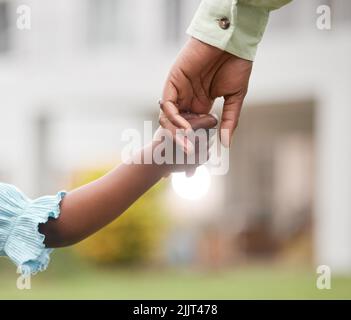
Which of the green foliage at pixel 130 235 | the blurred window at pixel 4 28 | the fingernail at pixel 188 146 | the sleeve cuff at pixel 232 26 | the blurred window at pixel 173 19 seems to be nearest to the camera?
the fingernail at pixel 188 146

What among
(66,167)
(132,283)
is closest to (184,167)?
(132,283)

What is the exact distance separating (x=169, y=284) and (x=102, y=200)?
28.4 ft

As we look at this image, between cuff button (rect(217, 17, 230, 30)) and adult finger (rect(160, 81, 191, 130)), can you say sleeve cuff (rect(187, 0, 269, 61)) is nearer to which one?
cuff button (rect(217, 17, 230, 30))

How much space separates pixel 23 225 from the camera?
2488 mm

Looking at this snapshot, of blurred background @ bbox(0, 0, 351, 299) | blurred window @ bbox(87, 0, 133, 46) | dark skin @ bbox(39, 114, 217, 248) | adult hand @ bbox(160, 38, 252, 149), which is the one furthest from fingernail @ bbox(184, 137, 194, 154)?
blurred window @ bbox(87, 0, 133, 46)

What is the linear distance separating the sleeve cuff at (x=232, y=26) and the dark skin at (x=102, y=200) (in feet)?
1.03

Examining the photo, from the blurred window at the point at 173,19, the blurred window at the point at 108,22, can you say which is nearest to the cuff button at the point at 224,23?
the blurred window at the point at 173,19

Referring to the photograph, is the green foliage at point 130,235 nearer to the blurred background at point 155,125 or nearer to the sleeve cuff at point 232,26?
the blurred background at point 155,125

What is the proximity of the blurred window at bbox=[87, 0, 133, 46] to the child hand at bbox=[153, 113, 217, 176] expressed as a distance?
536 inches

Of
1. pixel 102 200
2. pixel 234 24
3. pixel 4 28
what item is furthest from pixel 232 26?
pixel 4 28

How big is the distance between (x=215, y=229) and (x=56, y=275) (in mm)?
4778

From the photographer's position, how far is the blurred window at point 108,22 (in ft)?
52.5

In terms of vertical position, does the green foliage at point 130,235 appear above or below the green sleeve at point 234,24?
above

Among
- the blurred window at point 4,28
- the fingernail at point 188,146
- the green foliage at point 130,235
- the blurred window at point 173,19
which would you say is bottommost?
the fingernail at point 188,146
